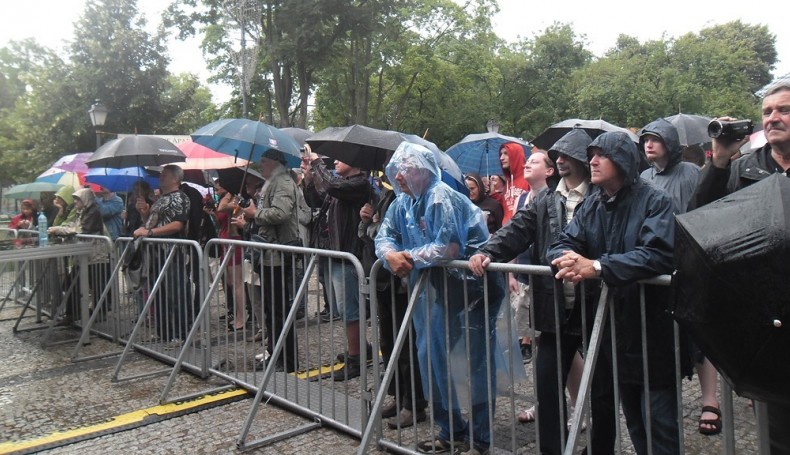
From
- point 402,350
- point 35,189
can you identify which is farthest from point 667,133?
point 35,189

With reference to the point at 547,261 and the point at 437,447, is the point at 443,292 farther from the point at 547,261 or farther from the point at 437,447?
the point at 437,447

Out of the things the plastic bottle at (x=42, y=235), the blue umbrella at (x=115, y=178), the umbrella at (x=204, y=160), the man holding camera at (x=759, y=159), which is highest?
the umbrella at (x=204, y=160)

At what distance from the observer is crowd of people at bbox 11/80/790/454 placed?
8.95 ft

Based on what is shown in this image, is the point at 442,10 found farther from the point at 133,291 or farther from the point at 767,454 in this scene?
the point at 767,454

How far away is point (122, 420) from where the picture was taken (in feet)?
15.1

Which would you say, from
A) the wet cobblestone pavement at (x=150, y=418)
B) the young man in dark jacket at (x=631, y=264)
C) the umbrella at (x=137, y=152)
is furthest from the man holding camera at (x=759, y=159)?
the umbrella at (x=137, y=152)

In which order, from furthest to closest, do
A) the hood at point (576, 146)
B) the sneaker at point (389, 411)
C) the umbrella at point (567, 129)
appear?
the umbrella at point (567, 129) → the sneaker at point (389, 411) → the hood at point (576, 146)

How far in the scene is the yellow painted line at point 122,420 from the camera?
166 inches

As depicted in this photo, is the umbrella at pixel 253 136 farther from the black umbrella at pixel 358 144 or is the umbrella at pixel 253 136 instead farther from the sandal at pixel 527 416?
the sandal at pixel 527 416

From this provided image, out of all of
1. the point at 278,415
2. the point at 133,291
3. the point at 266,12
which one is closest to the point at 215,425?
the point at 278,415

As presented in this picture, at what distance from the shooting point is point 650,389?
Result: 2.76 metres

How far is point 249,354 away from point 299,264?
1.50m

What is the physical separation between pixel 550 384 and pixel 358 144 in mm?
2739

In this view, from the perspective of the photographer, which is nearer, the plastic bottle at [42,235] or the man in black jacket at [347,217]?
the man in black jacket at [347,217]
